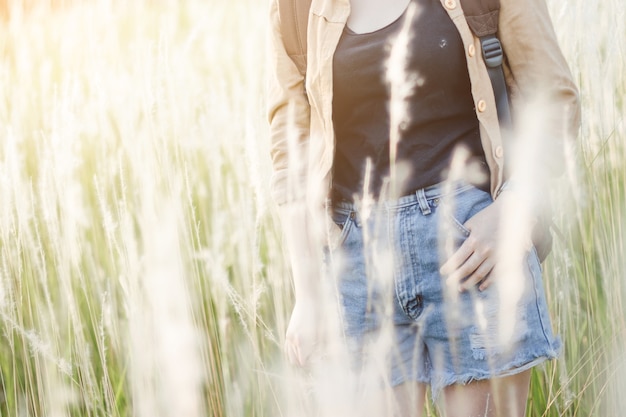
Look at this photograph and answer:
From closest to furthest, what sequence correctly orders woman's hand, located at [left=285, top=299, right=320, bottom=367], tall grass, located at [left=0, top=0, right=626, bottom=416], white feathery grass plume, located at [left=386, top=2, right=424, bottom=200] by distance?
white feathery grass plume, located at [left=386, top=2, right=424, bottom=200]
woman's hand, located at [left=285, top=299, right=320, bottom=367]
tall grass, located at [left=0, top=0, right=626, bottom=416]

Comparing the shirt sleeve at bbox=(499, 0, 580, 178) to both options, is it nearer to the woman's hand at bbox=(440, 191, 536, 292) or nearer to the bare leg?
the woman's hand at bbox=(440, 191, 536, 292)

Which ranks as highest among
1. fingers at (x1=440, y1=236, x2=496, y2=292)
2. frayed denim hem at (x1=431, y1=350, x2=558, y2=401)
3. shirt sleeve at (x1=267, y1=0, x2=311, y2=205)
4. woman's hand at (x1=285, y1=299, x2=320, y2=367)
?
shirt sleeve at (x1=267, y1=0, x2=311, y2=205)

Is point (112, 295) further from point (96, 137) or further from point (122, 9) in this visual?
point (122, 9)

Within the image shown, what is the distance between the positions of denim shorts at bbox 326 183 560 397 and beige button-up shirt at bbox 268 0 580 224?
0.10 m

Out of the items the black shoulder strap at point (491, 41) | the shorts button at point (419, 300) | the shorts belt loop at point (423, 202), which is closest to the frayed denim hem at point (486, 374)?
the shorts button at point (419, 300)

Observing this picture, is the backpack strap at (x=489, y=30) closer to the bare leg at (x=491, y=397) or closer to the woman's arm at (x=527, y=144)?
the woman's arm at (x=527, y=144)

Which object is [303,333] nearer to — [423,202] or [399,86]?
[423,202]

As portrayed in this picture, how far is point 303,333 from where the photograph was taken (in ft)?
3.58

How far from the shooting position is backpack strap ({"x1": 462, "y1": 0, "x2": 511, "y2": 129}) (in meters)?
0.99

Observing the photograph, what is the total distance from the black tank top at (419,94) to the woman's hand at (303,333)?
215mm

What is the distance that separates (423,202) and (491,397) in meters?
0.31

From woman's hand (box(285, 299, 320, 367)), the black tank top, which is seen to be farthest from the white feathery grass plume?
woman's hand (box(285, 299, 320, 367))

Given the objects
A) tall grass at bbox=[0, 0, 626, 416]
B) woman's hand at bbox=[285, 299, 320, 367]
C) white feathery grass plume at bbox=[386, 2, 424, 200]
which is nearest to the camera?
white feathery grass plume at bbox=[386, 2, 424, 200]

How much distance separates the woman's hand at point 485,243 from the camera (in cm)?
96
